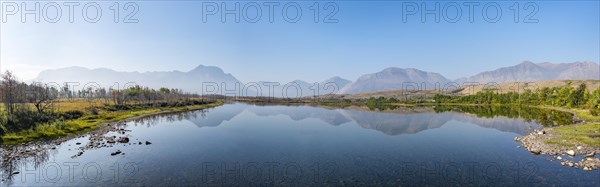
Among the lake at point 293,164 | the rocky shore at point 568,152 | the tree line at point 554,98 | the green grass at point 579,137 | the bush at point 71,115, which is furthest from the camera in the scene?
the tree line at point 554,98

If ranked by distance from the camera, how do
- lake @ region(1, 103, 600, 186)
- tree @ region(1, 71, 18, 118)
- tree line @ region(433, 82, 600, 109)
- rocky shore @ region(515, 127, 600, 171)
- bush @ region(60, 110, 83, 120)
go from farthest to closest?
tree line @ region(433, 82, 600, 109)
bush @ region(60, 110, 83, 120)
tree @ region(1, 71, 18, 118)
rocky shore @ region(515, 127, 600, 171)
lake @ region(1, 103, 600, 186)

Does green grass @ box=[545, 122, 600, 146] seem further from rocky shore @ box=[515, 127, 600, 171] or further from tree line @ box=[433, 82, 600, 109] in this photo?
tree line @ box=[433, 82, 600, 109]

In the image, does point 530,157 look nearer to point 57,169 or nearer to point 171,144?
point 171,144

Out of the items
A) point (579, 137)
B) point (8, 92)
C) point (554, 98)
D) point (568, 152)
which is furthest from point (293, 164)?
point (554, 98)

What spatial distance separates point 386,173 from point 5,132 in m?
62.0

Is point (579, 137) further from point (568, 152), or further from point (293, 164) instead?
point (293, 164)

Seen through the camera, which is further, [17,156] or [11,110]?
[11,110]

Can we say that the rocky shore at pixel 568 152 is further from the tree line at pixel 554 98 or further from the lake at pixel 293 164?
the tree line at pixel 554 98

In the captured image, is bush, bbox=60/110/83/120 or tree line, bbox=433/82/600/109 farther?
tree line, bbox=433/82/600/109

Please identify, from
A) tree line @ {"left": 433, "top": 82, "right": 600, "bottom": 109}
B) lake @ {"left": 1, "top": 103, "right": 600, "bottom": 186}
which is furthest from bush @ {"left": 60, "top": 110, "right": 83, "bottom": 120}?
tree line @ {"left": 433, "top": 82, "right": 600, "bottom": 109}

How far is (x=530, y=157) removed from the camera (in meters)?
36.3

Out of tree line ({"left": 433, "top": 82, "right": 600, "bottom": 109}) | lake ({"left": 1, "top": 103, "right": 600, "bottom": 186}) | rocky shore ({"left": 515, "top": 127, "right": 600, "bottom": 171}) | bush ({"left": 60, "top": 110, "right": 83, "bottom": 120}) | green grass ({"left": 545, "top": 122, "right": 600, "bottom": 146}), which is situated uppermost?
tree line ({"left": 433, "top": 82, "right": 600, "bottom": 109})

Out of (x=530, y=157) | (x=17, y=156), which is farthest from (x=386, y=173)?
(x=17, y=156)

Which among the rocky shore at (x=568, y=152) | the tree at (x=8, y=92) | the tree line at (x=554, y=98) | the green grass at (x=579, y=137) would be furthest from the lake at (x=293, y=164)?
the tree line at (x=554, y=98)
